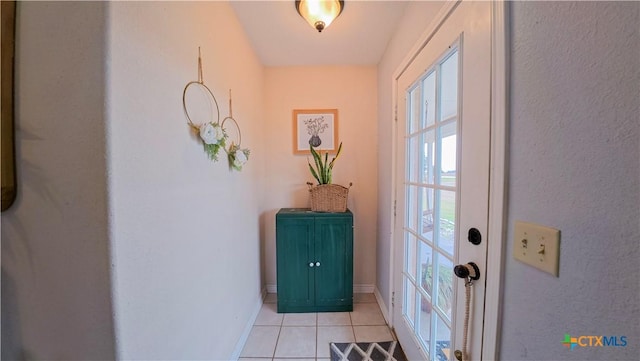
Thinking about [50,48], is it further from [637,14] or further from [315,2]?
[637,14]

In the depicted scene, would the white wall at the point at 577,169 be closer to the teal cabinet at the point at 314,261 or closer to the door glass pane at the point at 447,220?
the door glass pane at the point at 447,220

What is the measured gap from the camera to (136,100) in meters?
0.69

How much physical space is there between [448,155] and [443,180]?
123mm

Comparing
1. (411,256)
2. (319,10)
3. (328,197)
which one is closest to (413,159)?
(411,256)

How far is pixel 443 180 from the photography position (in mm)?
1062

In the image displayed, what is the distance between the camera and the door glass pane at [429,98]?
115cm

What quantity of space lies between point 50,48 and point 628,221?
142 centimetres

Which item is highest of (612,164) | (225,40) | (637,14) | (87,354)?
(225,40)

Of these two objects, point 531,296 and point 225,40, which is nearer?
point 531,296

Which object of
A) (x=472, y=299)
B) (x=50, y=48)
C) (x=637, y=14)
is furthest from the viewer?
(x=472, y=299)

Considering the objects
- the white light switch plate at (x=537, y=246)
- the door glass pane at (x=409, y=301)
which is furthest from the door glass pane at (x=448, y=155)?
the door glass pane at (x=409, y=301)

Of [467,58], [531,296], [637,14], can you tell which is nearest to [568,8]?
[637,14]

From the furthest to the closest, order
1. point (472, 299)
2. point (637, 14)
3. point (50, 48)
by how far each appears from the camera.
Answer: point (472, 299)
point (50, 48)
point (637, 14)

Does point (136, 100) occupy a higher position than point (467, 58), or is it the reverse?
point (467, 58)
